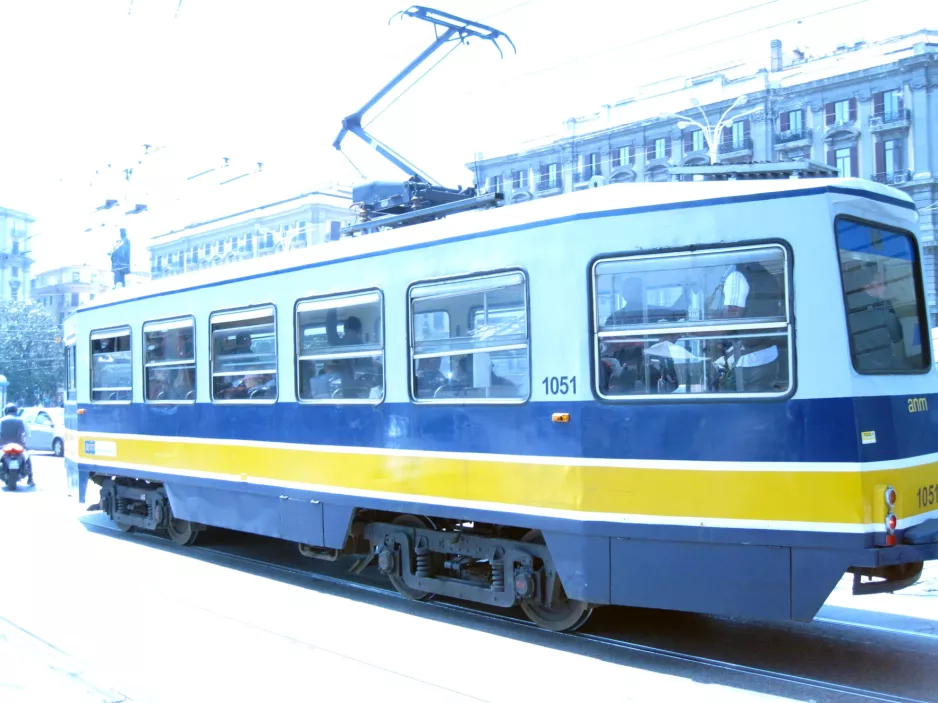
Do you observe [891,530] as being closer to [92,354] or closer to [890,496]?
[890,496]

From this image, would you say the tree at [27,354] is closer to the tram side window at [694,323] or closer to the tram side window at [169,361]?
the tram side window at [169,361]

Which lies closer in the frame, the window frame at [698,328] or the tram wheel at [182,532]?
the window frame at [698,328]

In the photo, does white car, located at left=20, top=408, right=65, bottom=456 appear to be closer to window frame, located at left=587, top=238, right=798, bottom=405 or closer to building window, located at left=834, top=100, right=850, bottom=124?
window frame, located at left=587, top=238, right=798, bottom=405

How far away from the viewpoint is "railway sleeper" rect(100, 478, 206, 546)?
10305mm

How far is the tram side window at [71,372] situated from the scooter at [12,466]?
5152 mm

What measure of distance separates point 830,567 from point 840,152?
3991cm

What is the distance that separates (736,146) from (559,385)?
3778 centimetres

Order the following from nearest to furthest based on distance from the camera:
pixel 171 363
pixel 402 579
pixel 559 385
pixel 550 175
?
1. pixel 559 385
2. pixel 402 579
3. pixel 171 363
4. pixel 550 175

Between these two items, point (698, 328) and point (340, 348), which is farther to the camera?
point (340, 348)

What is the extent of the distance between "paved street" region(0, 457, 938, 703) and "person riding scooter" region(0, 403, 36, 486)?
9151 millimetres

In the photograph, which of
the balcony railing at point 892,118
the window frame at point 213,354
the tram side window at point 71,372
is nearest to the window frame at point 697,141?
the balcony railing at point 892,118

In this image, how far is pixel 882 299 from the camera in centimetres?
570

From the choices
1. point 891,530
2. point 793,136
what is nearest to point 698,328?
point 891,530

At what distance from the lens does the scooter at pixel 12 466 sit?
16.6m
